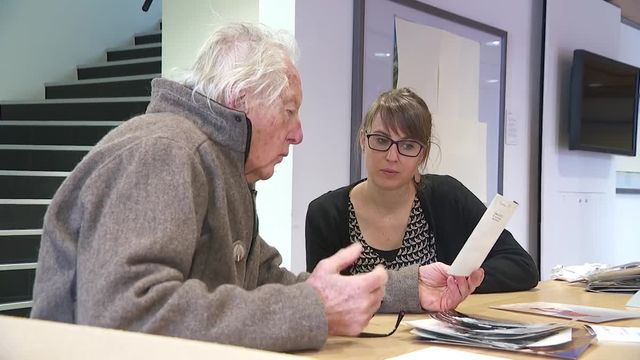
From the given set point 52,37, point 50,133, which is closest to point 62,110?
point 50,133

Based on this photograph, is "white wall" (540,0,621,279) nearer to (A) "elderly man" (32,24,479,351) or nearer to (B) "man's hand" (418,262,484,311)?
(B) "man's hand" (418,262,484,311)

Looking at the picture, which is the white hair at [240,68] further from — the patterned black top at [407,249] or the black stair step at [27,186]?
the black stair step at [27,186]

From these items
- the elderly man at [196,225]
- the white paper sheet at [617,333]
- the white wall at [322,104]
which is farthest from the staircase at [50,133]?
the white paper sheet at [617,333]

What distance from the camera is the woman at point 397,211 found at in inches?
80.6

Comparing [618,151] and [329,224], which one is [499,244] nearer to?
[329,224]

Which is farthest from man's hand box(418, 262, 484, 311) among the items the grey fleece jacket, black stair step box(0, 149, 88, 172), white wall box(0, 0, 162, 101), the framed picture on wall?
white wall box(0, 0, 162, 101)

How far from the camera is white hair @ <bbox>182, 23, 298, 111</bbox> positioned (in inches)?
46.5

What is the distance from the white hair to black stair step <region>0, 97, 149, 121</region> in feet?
11.3

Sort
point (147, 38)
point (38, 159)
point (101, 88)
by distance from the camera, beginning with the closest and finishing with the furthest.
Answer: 1. point (38, 159)
2. point (101, 88)
3. point (147, 38)

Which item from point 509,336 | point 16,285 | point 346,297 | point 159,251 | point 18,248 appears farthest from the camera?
point 18,248

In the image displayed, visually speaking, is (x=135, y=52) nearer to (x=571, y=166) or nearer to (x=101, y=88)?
(x=101, y=88)

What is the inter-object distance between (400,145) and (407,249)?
0.31 meters

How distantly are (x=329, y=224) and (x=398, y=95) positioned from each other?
43 cm

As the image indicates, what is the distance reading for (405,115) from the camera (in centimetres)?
204
